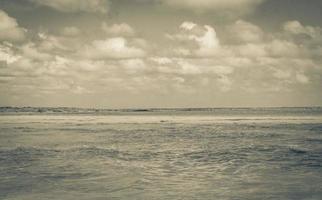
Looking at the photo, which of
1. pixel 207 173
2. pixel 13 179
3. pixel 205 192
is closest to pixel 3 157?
pixel 13 179

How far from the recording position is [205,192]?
1191 centimetres

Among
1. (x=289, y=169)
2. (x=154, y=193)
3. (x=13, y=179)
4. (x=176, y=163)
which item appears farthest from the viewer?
(x=176, y=163)

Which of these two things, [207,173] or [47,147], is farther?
[47,147]

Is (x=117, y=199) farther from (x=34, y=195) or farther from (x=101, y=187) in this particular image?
(x=34, y=195)

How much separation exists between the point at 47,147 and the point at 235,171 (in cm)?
1322

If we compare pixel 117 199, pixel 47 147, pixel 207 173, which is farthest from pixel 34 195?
pixel 47 147

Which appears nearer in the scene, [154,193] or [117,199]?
[117,199]

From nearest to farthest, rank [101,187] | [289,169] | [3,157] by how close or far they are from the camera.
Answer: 1. [101,187]
2. [289,169]
3. [3,157]

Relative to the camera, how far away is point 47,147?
962 inches

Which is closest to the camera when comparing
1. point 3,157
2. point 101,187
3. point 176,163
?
point 101,187

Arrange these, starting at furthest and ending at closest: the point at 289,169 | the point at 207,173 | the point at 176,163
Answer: the point at 176,163, the point at 289,169, the point at 207,173

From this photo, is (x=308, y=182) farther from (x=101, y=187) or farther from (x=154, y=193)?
(x=101, y=187)

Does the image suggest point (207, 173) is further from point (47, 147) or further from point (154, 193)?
point (47, 147)

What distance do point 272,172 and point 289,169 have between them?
1235mm
